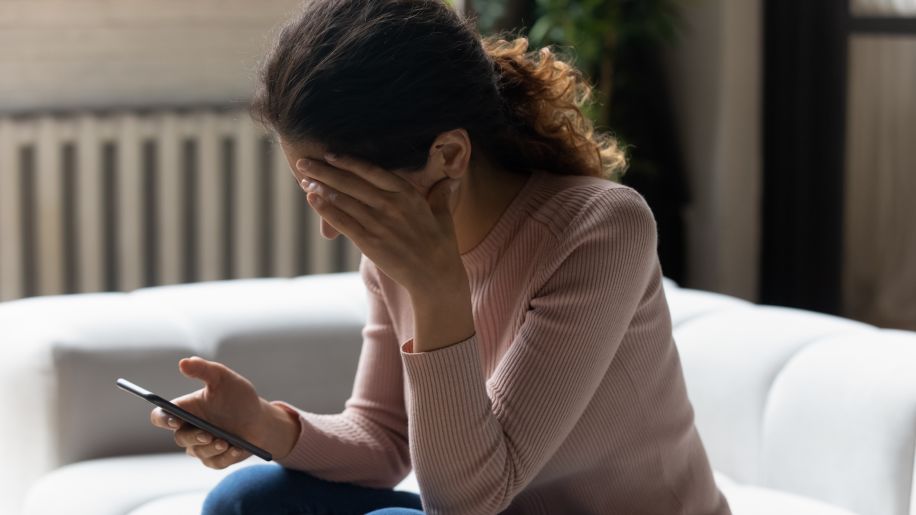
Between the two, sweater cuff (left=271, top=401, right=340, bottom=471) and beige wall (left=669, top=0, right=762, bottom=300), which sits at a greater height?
sweater cuff (left=271, top=401, right=340, bottom=471)

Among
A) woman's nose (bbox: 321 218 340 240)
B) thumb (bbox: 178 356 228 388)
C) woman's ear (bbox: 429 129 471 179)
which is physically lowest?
thumb (bbox: 178 356 228 388)

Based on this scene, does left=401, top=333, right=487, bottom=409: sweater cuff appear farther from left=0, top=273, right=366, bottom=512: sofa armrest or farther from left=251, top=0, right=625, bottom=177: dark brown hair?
A: left=0, top=273, right=366, bottom=512: sofa armrest

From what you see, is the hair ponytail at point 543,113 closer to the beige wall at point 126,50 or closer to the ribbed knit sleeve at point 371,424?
the ribbed knit sleeve at point 371,424

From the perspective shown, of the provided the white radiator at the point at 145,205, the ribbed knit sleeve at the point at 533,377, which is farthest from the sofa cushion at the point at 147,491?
the white radiator at the point at 145,205

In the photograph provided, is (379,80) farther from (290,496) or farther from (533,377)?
(290,496)

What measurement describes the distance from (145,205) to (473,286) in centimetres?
199

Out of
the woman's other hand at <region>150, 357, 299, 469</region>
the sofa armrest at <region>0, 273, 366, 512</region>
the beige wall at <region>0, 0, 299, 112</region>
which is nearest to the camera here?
the woman's other hand at <region>150, 357, 299, 469</region>

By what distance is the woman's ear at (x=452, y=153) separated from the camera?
1224 millimetres

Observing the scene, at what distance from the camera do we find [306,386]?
6.47ft

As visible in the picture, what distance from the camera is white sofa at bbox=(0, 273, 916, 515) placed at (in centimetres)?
162

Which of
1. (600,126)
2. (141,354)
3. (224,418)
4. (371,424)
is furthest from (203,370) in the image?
(600,126)

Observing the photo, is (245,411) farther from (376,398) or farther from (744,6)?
(744,6)

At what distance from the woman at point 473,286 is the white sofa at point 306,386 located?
0.32 m

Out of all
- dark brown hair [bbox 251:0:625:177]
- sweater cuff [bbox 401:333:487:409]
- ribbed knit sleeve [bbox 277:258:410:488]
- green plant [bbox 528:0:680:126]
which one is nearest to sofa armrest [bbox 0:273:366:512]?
ribbed knit sleeve [bbox 277:258:410:488]
